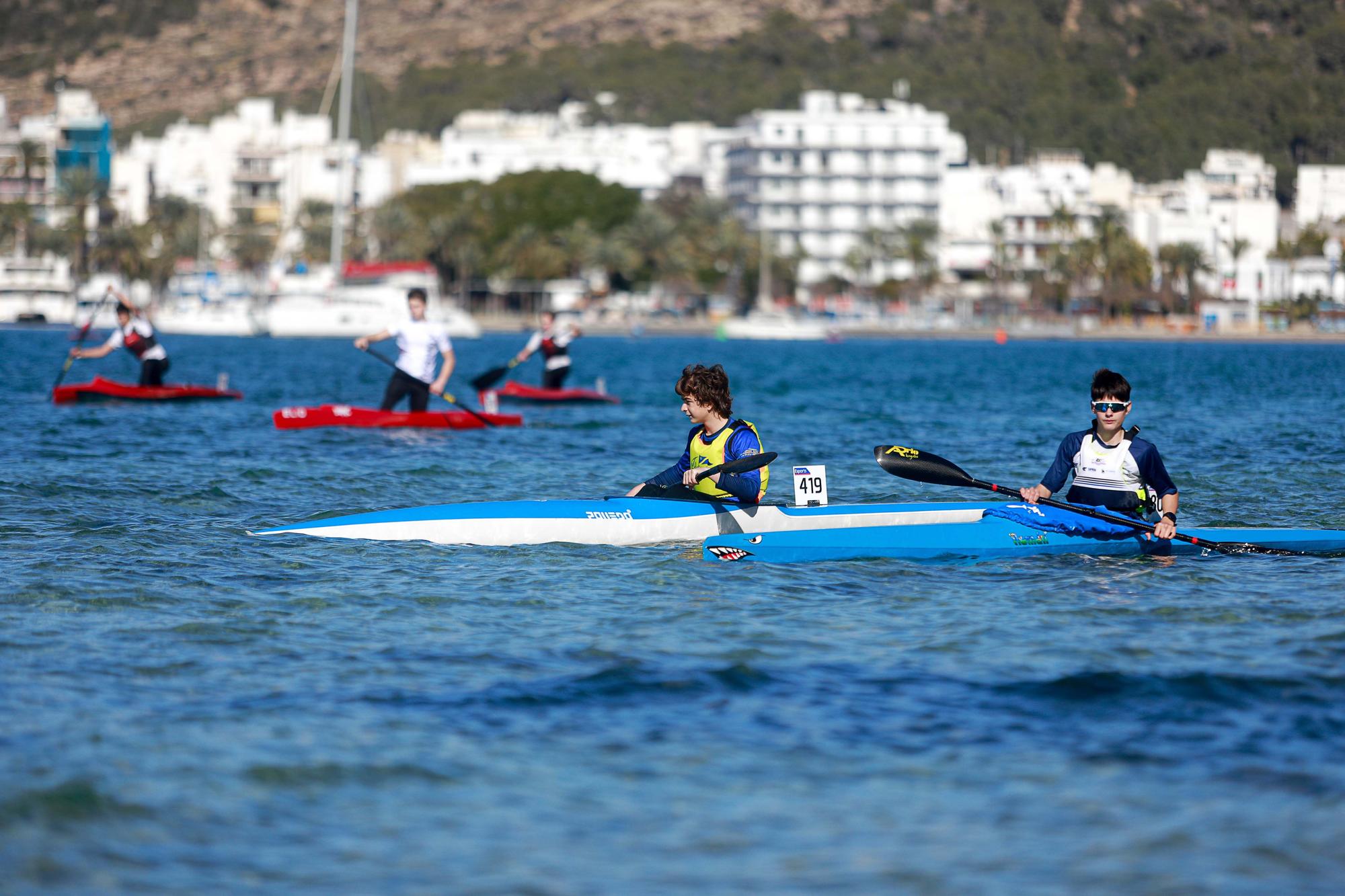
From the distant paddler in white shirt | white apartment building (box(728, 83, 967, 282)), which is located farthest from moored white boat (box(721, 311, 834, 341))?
the distant paddler in white shirt

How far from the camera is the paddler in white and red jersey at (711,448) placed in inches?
505

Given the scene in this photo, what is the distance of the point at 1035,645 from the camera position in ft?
33.9

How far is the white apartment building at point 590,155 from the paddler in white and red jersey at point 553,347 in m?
129

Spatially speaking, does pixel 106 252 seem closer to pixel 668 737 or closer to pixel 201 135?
pixel 201 135

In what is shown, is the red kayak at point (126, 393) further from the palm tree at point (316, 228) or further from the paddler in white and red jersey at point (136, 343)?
the palm tree at point (316, 228)

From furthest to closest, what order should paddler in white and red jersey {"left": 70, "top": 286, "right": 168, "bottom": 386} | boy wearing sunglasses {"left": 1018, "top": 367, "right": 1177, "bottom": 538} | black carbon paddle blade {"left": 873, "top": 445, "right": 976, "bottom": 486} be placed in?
paddler in white and red jersey {"left": 70, "top": 286, "right": 168, "bottom": 386} < black carbon paddle blade {"left": 873, "top": 445, "right": 976, "bottom": 486} < boy wearing sunglasses {"left": 1018, "top": 367, "right": 1177, "bottom": 538}

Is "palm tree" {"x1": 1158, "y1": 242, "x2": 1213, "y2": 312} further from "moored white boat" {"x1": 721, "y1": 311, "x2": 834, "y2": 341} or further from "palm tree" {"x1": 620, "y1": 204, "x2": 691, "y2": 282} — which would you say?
"palm tree" {"x1": 620, "y1": 204, "x2": 691, "y2": 282}

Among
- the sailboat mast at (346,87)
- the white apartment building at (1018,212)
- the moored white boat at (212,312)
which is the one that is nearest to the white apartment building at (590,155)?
the white apartment building at (1018,212)

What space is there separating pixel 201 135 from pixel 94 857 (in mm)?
171689

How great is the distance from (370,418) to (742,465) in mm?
13362

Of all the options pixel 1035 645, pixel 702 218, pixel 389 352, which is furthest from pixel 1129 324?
pixel 1035 645

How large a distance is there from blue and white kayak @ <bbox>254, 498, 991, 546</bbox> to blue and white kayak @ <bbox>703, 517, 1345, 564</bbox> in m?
0.18

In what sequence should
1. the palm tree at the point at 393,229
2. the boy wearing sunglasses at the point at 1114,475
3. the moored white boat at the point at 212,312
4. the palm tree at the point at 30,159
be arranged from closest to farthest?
the boy wearing sunglasses at the point at 1114,475 < the moored white boat at the point at 212,312 < the palm tree at the point at 393,229 < the palm tree at the point at 30,159

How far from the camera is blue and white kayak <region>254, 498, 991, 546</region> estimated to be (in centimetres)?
1348
